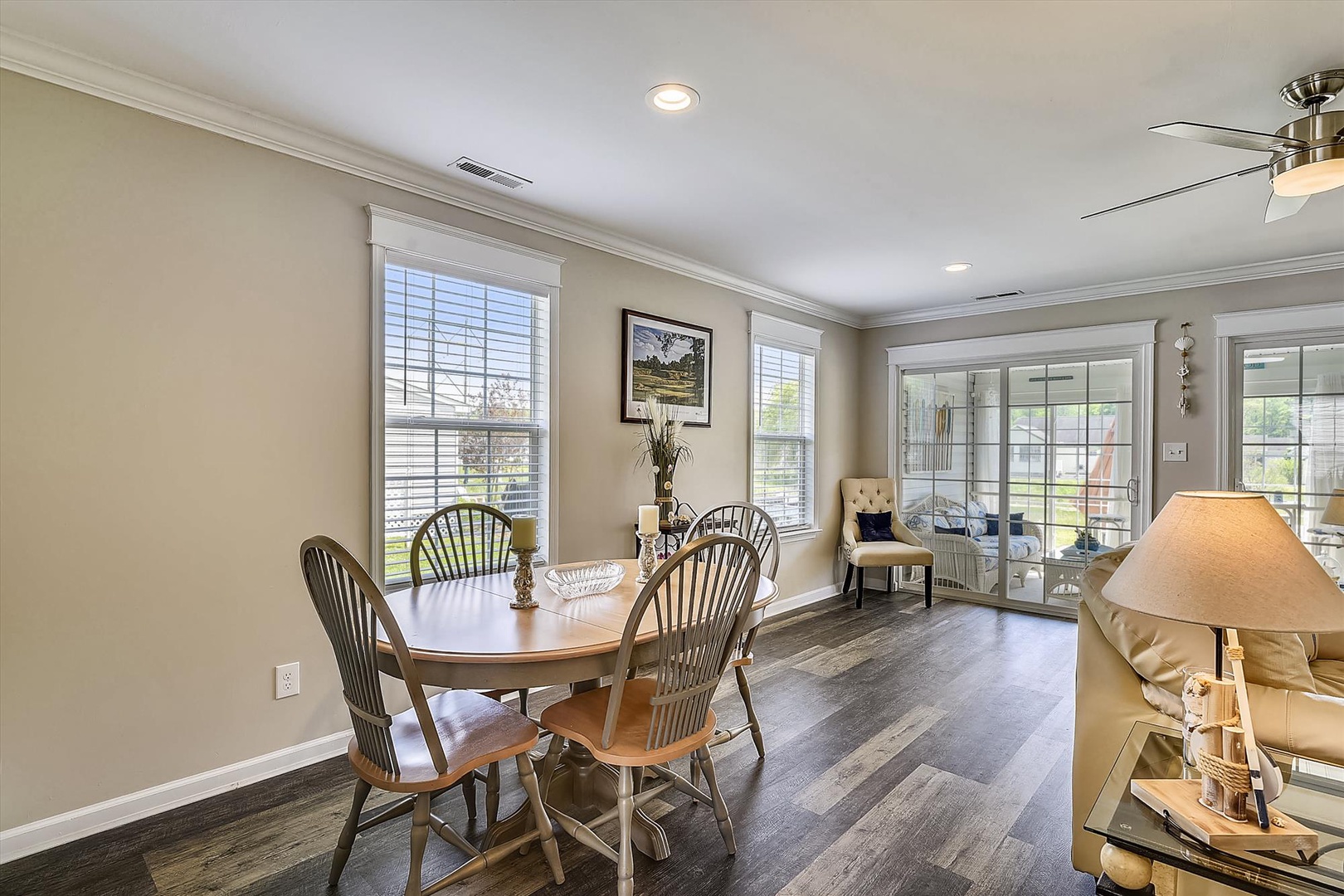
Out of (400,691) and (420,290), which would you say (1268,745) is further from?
(420,290)

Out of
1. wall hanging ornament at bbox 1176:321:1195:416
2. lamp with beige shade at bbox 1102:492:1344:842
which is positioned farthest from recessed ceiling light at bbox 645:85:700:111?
wall hanging ornament at bbox 1176:321:1195:416

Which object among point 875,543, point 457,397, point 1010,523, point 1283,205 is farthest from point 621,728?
point 1010,523

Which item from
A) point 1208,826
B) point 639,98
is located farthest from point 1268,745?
point 639,98

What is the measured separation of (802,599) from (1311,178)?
4.04 metres

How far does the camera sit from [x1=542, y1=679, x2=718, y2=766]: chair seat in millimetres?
1801

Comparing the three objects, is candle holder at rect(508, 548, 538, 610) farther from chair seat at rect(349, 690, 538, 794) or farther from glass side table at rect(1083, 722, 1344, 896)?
glass side table at rect(1083, 722, 1344, 896)

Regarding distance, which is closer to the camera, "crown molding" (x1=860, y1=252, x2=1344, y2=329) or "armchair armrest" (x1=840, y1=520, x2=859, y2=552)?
"crown molding" (x1=860, y1=252, x2=1344, y2=329)

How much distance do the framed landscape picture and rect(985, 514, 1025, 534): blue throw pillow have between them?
2.79m

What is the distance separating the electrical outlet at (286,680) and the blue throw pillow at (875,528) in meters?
4.45

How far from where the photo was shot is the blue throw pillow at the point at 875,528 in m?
5.76

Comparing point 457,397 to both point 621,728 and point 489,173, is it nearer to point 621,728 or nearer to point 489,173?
point 489,173

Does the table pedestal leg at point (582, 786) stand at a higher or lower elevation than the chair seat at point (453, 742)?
lower

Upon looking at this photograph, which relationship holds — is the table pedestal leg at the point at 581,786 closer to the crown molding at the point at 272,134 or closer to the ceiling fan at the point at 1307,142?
the crown molding at the point at 272,134

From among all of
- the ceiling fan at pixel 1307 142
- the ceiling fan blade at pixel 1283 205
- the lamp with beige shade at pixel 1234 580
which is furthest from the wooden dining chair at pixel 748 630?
the ceiling fan blade at pixel 1283 205
